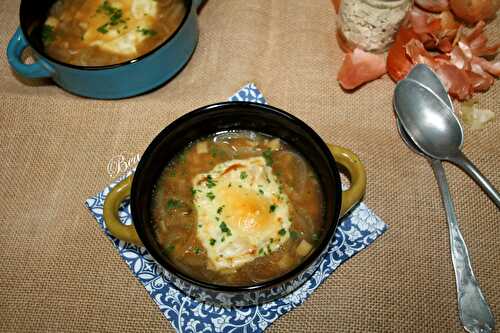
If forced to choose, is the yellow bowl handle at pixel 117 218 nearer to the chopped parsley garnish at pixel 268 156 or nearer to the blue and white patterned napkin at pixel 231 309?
the blue and white patterned napkin at pixel 231 309

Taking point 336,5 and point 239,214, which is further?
point 336,5

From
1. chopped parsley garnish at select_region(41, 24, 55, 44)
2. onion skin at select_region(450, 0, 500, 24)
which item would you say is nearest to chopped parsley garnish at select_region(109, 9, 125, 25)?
chopped parsley garnish at select_region(41, 24, 55, 44)

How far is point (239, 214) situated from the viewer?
1520 mm

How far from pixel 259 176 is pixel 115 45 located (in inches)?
35.3

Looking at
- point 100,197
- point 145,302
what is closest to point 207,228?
point 145,302

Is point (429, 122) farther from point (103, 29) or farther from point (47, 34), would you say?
point (47, 34)

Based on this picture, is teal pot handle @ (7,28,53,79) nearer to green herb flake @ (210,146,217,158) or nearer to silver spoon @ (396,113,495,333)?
Answer: green herb flake @ (210,146,217,158)

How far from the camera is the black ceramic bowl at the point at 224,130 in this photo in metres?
→ 1.35

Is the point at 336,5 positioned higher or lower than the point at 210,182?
higher

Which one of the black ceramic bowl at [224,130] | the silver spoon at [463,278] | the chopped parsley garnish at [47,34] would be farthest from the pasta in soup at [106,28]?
the silver spoon at [463,278]

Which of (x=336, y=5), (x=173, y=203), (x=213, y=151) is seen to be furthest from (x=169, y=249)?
(x=336, y=5)

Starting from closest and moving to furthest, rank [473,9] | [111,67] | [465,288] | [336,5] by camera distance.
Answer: [465,288]
[111,67]
[473,9]
[336,5]

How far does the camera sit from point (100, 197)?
1767 mm

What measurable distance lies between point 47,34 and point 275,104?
1009 mm
